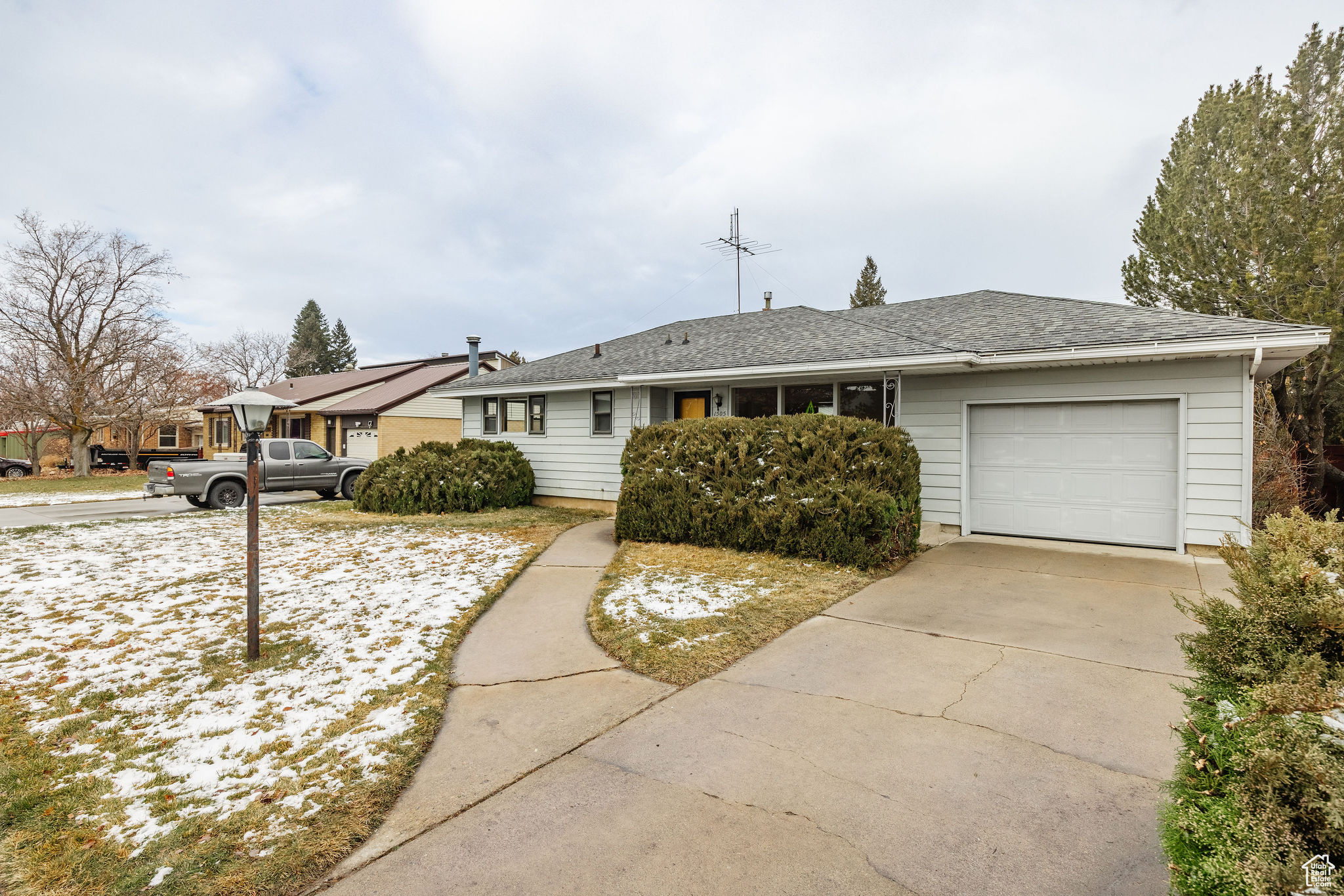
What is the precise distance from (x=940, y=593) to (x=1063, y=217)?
51.0 ft

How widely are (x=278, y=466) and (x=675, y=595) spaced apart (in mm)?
12820

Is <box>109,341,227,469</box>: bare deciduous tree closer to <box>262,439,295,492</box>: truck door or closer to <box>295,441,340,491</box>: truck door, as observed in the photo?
<box>262,439,295,492</box>: truck door

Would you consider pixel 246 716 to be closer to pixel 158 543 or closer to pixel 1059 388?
pixel 158 543

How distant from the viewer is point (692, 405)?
40.5 ft

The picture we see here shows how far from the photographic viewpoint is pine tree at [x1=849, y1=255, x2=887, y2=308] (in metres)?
45.0

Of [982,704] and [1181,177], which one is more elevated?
[1181,177]

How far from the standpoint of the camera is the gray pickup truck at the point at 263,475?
13.5m

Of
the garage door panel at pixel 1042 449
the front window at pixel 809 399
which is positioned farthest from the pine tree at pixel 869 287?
the garage door panel at pixel 1042 449

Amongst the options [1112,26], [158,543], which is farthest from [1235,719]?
[1112,26]

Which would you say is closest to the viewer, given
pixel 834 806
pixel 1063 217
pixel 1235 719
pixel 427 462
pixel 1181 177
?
pixel 1235 719

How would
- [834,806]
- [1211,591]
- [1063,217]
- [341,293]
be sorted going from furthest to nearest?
[341,293] < [1063,217] < [1211,591] < [834,806]

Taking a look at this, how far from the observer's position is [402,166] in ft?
48.2

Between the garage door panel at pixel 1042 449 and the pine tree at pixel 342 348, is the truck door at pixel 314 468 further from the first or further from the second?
the pine tree at pixel 342 348

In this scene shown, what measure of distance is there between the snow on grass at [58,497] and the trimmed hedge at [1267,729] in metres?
21.0
